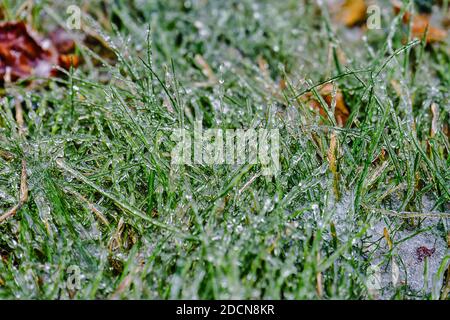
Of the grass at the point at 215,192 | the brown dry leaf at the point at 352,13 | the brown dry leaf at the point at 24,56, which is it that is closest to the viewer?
the grass at the point at 215,192

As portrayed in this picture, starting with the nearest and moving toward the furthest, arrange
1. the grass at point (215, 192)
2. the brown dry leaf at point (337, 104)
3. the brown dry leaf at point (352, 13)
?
the grass at point (215, 192), the brown dry leaf at point (337, 104), the brown dry leaf at point (352, 13)

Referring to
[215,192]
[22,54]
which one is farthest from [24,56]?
[215,192]

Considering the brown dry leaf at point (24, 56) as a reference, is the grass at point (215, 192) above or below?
below

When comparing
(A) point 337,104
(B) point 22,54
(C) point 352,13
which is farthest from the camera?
(C) point 352,13

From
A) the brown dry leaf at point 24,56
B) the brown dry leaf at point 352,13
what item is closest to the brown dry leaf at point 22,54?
the brown dry leaf at point 24,56

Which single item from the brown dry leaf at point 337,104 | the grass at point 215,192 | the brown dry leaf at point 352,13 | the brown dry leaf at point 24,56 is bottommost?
the grass at point 215,192

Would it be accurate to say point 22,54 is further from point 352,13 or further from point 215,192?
point 352,13

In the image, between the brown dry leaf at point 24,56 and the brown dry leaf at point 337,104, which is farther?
the brown dry leaf at point 24,56

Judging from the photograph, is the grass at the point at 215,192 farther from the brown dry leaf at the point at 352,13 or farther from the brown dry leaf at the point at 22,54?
the brown dry leaf at the point at 352,13
